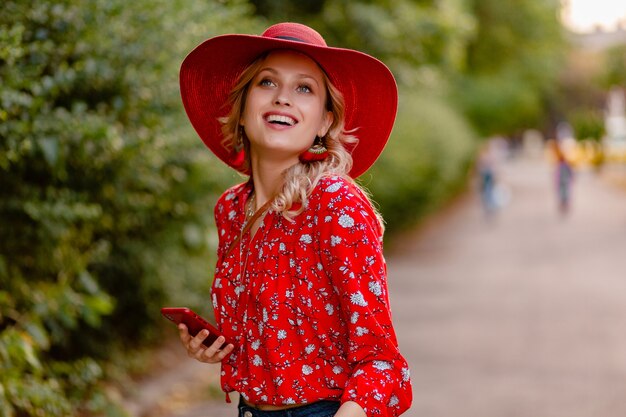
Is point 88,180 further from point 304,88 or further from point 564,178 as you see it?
point 564,178

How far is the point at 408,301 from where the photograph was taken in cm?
1151

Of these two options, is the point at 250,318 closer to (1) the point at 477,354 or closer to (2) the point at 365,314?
(2) the point at 365,314

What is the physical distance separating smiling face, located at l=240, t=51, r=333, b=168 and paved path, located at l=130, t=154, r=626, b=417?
169 inches

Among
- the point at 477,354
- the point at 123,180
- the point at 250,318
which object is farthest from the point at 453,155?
the point at 250,318

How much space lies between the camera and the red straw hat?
7.72 ft

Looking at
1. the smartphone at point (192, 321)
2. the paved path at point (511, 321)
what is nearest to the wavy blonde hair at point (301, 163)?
the smartphone at point (192, 321)

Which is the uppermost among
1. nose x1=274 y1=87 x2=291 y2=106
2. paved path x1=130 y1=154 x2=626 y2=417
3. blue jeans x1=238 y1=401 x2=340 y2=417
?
nose x1=274 y1=87 x2=291 y2=106

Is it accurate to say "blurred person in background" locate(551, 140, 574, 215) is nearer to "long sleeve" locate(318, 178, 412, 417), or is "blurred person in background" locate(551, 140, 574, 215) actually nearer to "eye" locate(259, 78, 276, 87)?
"eye" locate(259, 78, 276, 87)

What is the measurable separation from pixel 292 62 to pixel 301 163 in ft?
0.89

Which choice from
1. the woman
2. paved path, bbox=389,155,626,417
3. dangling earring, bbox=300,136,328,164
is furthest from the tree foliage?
dangling earring, bbox=300,136,328,164

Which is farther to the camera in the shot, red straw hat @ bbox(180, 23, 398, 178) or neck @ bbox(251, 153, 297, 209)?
neck @ bbox(251, 153, 297, 209)

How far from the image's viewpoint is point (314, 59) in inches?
94.1

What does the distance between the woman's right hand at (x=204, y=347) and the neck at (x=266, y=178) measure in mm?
384

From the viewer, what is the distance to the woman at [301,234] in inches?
84.9
